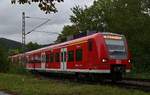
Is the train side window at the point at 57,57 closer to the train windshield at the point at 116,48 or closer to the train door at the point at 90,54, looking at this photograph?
the train door at the point at 90,54

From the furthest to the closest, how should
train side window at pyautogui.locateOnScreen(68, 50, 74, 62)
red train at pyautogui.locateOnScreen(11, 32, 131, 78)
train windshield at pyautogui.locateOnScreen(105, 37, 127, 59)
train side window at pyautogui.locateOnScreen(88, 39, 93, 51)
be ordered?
train side window at pyautogui.locateOnScreen(68, 50, 74, 62) → train side window at pyautogui.locateOnScreen(88, 39, 93, 51) → train windshield at pyautogui.locateOnScreen(105, 37, 127, 59) → red train at pyautogui.locateOnScreen(11, 32, 131, 78)

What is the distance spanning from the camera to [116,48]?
1177 inches

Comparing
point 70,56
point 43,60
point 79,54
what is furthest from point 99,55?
point 43,60

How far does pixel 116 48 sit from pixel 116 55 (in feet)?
1.86

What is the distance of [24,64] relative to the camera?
52250 mm

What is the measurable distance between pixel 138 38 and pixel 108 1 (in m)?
29.0

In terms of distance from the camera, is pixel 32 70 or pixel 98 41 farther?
pixel 32 70

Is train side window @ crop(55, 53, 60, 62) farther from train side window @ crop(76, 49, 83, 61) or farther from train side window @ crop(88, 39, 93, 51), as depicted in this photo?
train side window @ crop(88, 39, 93, 51)

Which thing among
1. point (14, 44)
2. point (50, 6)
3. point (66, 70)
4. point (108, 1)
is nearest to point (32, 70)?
point (66, 70)

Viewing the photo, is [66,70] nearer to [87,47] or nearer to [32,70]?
[87,47]

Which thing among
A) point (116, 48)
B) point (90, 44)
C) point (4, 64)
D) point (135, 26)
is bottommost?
point (116, 48)

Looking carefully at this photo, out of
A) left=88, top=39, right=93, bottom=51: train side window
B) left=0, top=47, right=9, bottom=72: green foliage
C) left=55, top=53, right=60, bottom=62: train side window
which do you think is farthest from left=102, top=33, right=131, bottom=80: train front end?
left=0, top=47, right=9, bottom=72: green foliage

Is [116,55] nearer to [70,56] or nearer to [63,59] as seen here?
[70,56]

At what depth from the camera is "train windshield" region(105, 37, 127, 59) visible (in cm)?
2944
